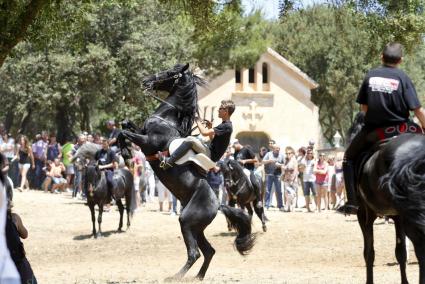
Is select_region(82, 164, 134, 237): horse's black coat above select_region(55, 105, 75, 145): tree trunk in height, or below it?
below

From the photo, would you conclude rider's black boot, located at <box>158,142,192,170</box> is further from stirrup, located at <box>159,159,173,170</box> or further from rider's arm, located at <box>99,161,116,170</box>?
rider's arm, located at <box>99,161,116,170</box>

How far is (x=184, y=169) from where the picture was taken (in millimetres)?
13273

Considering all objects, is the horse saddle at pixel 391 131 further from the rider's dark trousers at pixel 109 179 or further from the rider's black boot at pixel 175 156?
the rider's dark trousers at pixel 109 179

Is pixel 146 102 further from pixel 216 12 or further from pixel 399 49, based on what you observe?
pixel 399 49

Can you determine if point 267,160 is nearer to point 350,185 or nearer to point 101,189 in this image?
point 101,189

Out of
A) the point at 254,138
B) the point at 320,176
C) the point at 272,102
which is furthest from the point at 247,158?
the point at 254,138

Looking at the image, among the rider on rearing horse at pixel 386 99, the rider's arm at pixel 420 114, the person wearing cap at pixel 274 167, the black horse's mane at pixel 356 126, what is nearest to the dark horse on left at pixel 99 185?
the person wearing cap at pixel 274 167

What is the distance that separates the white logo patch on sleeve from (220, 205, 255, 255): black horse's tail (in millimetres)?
4023

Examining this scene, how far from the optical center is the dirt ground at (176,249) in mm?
14422

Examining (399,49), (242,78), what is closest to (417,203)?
(399,49)

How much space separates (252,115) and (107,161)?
36112mm

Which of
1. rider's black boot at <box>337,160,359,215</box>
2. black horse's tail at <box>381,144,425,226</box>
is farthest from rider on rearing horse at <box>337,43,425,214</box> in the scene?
black horse's tail at <box>381,144,425,226</box>

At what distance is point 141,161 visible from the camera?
28828 mm

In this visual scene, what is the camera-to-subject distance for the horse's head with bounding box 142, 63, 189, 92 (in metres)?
13.7
